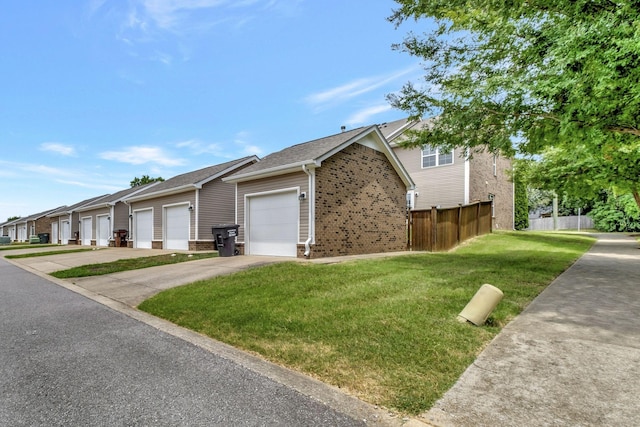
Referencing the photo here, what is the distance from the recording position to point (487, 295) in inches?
170

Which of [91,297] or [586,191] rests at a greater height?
[586,191]

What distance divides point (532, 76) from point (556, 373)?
5454mm

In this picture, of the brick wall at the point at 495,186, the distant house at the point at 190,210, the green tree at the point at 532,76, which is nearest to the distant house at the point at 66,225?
the distant house at the point at 190,210

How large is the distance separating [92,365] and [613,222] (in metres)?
41.4

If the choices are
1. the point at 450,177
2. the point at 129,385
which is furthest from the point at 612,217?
the point at 129,385

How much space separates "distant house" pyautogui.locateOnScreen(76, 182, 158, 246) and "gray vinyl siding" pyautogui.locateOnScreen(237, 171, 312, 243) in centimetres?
1347

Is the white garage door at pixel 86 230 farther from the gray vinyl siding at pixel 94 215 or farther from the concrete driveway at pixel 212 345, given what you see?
the concrete driveway at pixel 212 345

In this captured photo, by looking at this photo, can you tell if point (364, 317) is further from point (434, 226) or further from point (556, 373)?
point (434, 226)

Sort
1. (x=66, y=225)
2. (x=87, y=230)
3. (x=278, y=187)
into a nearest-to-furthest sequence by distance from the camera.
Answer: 1. (x=278, y=187)
2. (x=87, y=230)
3. (x=66, y=225)

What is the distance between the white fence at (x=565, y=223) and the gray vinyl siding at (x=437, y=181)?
2759cm

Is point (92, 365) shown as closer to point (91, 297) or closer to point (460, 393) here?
point (460, 393)

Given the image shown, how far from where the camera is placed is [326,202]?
11633 millimetres

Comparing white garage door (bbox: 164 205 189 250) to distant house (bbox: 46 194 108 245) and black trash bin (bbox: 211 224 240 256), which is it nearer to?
black trash bin (bbox: 211 224 240 256)

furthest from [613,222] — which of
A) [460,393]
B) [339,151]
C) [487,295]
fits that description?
[460,393]
